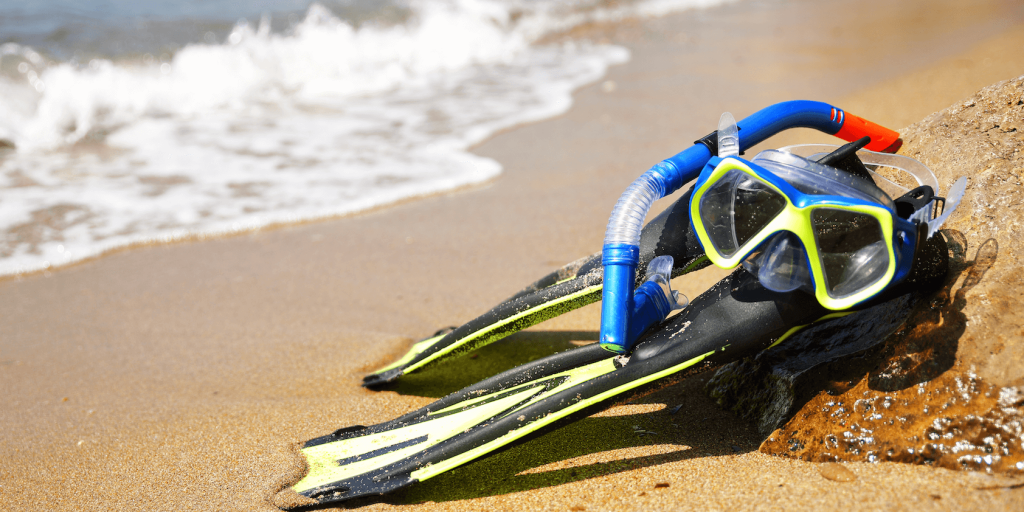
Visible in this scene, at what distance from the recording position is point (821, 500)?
165cm

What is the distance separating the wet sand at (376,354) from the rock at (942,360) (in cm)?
7

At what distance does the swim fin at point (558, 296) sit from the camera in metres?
2.12

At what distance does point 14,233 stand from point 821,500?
4995 mm

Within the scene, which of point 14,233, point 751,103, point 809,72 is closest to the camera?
point 14,233

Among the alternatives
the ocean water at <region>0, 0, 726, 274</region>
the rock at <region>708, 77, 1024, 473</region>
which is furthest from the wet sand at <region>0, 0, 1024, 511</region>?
the ocean water at <region>0, 0, 726, 274</region>

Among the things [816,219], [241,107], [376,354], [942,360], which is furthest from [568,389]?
[241,107]

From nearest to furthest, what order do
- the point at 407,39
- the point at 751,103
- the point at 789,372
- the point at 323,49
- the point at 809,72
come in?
the point at 789,372 < the point at 751,103 < the point at 809,72 < the point at 323,49 < the point at 407,39

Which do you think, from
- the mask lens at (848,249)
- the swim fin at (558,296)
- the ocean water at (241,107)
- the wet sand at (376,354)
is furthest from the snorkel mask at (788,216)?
the ocean water at (241,107)

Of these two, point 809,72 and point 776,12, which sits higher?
point 776,12

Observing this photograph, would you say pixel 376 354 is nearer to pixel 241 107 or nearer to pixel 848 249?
pixel 848 249

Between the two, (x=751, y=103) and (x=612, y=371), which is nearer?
(x=612, y=371)

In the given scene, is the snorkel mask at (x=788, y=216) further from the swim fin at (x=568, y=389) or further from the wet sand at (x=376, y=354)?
the wet sand at (x=376, y=354)

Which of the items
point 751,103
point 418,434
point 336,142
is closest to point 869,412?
point 418,434

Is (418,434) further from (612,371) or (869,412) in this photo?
(869,412)
